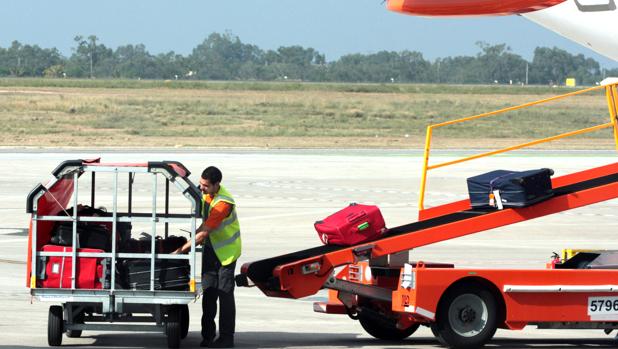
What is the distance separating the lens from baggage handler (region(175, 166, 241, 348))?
38.3 ft

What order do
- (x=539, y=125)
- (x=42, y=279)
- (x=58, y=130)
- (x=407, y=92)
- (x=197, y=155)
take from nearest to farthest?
1. (x=42, y=279)
2. (x=197, y=155)
3. (x=58, y=130)
4. (x=539, y=125)
5. (x=407, y=92)

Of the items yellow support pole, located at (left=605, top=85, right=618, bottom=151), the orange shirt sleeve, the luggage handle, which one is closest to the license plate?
yellow support pole, located at (left=605, top=85, right=618, bottom=151)

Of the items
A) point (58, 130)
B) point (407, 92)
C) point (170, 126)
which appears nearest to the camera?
point (58, 130)

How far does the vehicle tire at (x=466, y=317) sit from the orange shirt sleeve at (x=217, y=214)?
92.3 inches

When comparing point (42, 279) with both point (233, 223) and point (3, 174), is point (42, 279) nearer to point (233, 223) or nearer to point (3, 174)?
point (233, 223)

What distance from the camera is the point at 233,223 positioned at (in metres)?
11.9

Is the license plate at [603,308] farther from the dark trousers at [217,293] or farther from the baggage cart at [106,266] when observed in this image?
the baggage cart at [106,266]

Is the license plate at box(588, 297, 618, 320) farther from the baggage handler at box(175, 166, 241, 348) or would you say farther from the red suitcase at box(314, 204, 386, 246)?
the baggage handler at box(175, 166, 241, 348)

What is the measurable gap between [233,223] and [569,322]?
3.52 metres

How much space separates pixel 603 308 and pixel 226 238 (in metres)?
3.84

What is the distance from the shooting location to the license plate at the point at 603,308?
1158 cm

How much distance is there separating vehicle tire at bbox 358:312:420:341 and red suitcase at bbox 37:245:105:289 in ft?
9.56

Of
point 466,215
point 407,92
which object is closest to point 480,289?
point 466,215

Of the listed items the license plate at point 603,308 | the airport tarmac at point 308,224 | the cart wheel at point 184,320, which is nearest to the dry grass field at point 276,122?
the airport tarmac at point 308,224
